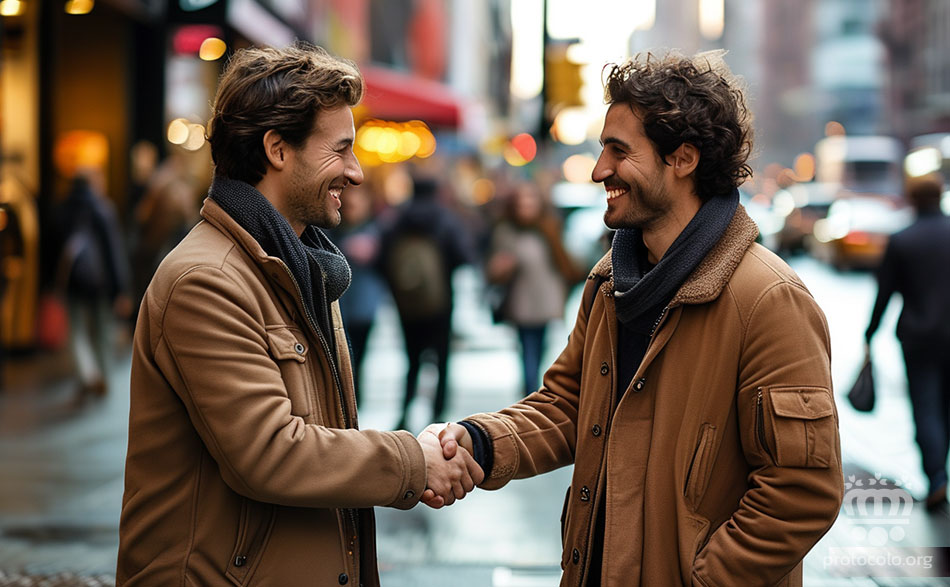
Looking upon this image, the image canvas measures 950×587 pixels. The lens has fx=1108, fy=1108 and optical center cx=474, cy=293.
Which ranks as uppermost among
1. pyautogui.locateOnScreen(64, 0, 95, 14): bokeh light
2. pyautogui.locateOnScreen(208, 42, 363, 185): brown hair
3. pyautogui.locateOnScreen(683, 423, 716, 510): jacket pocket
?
pyautogui.locateOnScreen(64, 0, 95, 14): bokeh light

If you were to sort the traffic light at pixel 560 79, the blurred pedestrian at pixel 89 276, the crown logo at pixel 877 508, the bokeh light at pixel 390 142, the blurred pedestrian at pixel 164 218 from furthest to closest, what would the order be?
1. the bokeh light at pixel 390 142
2. the traffic light at pixel 560 79
3. the blurred pedestrian at pixel 164 218
4. the blurred pedestrian at pixel 89 276
5. the crown logo at pixel 877 508

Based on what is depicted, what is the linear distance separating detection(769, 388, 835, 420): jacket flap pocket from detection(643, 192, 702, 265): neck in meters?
0.59

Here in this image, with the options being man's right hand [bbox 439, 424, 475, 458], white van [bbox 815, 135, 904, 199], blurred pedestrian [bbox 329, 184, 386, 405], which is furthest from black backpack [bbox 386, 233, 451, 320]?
white van [bbox 815, 135, 904, 199]

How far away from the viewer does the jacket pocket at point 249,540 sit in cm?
280

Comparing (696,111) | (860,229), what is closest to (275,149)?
(696,111)

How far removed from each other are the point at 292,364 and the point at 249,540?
1.52 ft

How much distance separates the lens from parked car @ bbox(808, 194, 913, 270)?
2767 cm

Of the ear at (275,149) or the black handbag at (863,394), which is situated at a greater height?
the ear at (275,149)

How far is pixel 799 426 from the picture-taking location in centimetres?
284

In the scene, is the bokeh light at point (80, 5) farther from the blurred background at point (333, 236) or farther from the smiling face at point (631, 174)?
the smiling face at point (631, 174)

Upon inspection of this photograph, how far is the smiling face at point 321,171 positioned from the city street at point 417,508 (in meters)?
3.03

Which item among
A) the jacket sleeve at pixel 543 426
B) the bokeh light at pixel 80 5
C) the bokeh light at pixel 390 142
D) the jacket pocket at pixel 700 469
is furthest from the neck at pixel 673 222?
the bokeh light at pixel 390 142

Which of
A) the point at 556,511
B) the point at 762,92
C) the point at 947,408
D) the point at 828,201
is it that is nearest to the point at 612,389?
the point at 556,511

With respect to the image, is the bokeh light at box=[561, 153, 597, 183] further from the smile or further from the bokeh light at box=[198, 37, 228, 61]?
the smile
